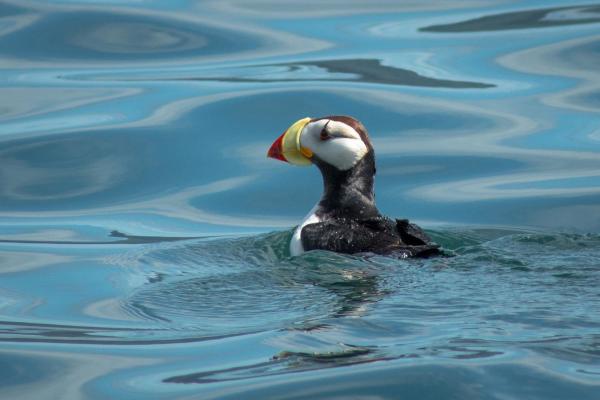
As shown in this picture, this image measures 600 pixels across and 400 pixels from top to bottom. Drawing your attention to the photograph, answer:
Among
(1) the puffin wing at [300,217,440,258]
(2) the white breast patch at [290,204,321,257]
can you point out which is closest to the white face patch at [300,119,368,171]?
(2) the white breast patch at [290,204,321,257]

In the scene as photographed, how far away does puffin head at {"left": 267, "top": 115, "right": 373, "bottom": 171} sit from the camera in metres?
8.81

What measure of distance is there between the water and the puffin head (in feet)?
2.48

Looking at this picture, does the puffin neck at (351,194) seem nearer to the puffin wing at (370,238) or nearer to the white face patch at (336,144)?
the white face patch at (336,144)

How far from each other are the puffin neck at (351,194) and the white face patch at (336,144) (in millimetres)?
46

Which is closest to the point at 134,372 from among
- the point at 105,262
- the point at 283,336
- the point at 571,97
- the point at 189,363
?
the point at 189,363

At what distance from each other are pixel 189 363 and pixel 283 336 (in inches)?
20.5

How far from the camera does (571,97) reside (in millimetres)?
13188

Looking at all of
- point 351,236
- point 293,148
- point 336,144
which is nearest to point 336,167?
point 336,144

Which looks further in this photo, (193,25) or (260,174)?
(193,25)

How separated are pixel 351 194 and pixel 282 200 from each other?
216 centimetres

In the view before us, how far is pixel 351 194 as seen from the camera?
349 inches

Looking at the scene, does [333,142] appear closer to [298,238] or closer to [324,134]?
[324,134]

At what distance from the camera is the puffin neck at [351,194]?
348 inches

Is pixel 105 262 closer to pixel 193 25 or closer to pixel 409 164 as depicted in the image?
pixel 409 164
